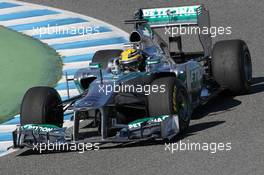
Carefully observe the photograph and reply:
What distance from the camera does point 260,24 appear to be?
65.5 ft

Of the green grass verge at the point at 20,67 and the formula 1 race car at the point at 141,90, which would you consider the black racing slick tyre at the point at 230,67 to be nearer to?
the formula 1 race car at the point at 141,90

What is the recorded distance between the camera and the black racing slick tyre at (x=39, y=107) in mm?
13023

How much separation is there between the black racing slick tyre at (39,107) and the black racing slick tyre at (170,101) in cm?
143

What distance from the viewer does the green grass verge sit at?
53.5 feet

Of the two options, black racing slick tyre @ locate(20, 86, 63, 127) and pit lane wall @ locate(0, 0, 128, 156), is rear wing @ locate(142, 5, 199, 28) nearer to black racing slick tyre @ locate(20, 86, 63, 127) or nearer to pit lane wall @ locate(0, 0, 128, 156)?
pit lane wall @ locate(0, 0, 128, 156)

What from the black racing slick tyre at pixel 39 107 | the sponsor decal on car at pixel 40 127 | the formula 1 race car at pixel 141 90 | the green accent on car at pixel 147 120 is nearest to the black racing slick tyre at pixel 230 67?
the formula 1 race car at pixel 141 90

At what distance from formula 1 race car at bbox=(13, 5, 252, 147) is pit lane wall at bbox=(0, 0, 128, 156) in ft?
9.29

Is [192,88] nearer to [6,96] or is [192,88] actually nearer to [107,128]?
[107,128]

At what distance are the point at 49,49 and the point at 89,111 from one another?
694 centimetres

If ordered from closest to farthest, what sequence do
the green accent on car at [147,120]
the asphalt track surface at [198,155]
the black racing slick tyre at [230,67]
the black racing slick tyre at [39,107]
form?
the asphalt track surface at [198,155] → the green accent on car at [147,120] → the black racing slick tyre at [39,107] → the black racing slick tyre at [230,67]

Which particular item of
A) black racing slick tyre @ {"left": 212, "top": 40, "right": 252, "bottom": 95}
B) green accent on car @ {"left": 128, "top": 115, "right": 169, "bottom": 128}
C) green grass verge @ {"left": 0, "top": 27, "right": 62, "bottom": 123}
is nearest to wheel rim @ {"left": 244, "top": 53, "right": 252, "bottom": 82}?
black racing slick tyre @ {"left": 212, "top": 40, "right": 252, "bottom": 95}

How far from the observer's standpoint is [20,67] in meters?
18.5

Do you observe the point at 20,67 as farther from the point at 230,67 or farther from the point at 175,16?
the point at 230,67

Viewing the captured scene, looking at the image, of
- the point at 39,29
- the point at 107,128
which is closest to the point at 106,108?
the point at 107,128
